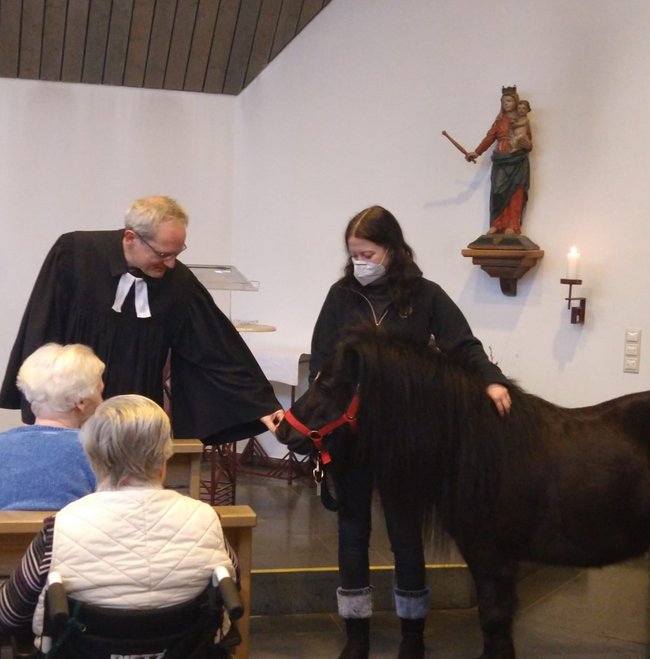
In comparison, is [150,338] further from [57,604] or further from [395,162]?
[395,162]

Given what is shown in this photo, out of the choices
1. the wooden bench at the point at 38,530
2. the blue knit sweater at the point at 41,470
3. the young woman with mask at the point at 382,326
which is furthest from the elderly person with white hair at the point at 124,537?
the young woman with mask at the point at 382,326

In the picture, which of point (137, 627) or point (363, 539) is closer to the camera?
point (137, 627)

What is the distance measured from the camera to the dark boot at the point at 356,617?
10.0ft

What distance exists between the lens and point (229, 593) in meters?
1.89

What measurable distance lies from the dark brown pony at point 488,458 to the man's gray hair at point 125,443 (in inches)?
29.8

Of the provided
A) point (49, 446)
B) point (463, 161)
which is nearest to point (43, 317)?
point (49, 446)

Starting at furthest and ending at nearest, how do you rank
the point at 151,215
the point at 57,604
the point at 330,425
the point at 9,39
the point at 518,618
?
the point at 9,39 < the point at 518,618 < the point at 151,215 < the point at 330,425 < the point at 57,604

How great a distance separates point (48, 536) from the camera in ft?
6.21

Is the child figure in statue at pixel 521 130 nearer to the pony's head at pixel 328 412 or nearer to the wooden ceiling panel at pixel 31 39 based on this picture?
Answer: the pony's head at pixel 328 412

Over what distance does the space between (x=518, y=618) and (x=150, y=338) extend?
184 cm

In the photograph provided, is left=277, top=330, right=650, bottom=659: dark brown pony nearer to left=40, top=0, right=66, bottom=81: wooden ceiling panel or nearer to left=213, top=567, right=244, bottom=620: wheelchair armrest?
left=213, top=567, right=244, bottom=620: wheelchair armrest

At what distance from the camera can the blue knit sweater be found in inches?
87.4

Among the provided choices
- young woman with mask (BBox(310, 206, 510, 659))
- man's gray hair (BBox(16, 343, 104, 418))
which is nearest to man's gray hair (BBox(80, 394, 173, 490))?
man's gray hair (BBox(16, 343, 104, 418))

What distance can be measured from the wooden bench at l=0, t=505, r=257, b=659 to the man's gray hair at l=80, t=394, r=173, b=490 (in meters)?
0.28
